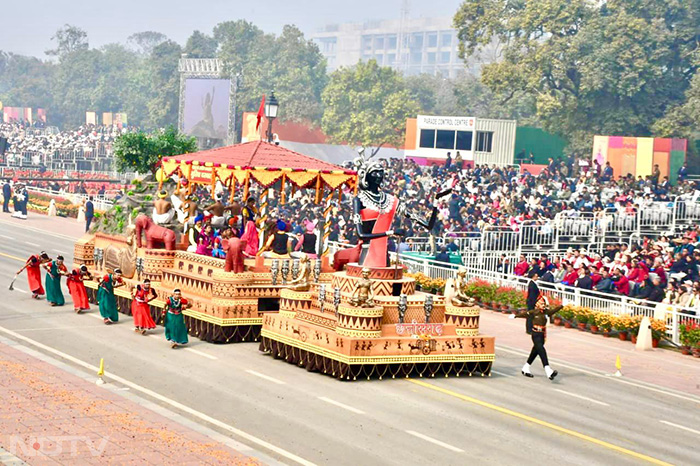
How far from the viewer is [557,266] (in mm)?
34062

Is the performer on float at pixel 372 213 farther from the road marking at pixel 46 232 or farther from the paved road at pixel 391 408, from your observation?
the road marking at pixel 46 232

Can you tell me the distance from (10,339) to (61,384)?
15.5 ft

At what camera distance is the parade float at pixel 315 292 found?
65.1 feet

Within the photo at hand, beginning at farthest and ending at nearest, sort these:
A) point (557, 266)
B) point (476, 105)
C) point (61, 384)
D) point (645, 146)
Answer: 1. point (476, 105)
2. point (645, 146)
3. point (557, 266)
4. point (61, 384)

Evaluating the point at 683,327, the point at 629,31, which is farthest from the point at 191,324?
the point at 629,31

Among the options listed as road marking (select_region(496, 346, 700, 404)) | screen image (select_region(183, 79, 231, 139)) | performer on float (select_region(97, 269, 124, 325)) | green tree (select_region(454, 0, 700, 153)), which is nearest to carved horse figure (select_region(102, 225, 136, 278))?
performer on float (select_region(97, 269, 124, 325))

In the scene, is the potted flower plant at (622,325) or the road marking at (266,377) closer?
the road marking at (266,377)

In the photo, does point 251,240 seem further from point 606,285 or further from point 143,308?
point 606,285

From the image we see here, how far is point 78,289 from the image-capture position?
26.0 m

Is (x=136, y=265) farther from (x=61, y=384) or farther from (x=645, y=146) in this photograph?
(x=645, y=146)

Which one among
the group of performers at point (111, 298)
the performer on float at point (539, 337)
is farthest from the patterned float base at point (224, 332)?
the performer on float at point (539, 337)

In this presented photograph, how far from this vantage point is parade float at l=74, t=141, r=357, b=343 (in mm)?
22766

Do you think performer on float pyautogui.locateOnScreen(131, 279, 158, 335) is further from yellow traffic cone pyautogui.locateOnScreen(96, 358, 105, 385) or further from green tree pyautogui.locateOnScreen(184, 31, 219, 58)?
green tree pyautogui.locateOnScreen(184, 31, 219, 58)

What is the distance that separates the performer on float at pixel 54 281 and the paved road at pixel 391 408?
266 cm
